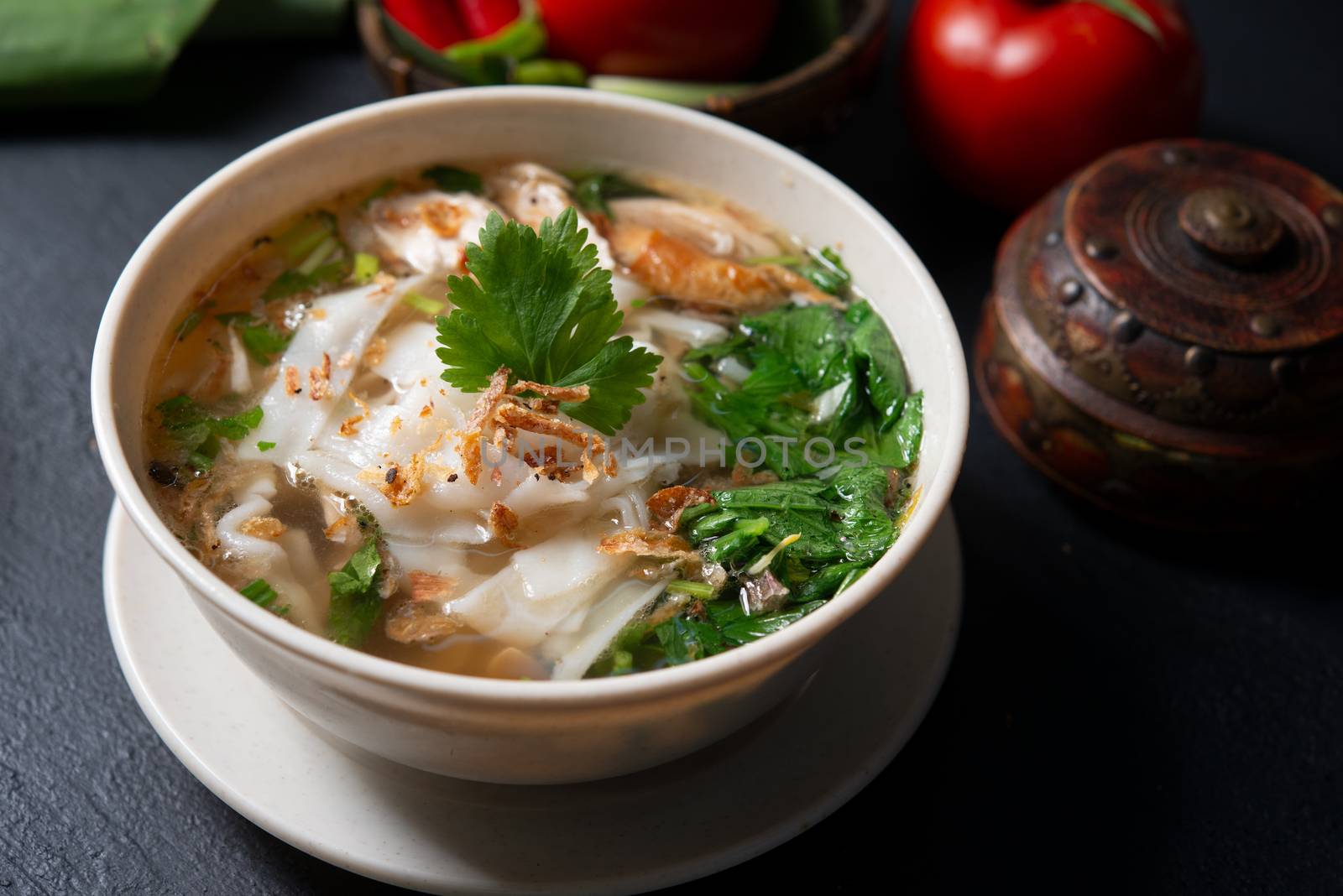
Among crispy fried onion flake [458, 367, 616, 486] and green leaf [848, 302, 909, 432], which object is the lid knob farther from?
crispy fried onion flake [458, 367, 616, 486]

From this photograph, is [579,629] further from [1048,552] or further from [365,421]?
[1048,552]

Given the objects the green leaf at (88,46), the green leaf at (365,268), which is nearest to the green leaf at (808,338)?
Result: the green leaf at (365,268)

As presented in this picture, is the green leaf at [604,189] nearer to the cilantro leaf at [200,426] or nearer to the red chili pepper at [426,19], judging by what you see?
the cilantro leaf at [200,426]

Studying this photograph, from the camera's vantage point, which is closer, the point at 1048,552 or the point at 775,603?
the point at 775,603

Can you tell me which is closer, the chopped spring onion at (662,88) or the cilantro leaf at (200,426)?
the cilantro leaf at (200,426)

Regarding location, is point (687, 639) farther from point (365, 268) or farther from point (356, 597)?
point (365, 268)

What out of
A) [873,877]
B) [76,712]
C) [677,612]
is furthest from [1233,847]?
[76,712]

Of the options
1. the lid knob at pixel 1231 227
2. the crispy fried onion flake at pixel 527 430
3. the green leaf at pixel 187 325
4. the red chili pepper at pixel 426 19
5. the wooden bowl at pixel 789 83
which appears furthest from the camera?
the red chili pepper at pixel 426 19
